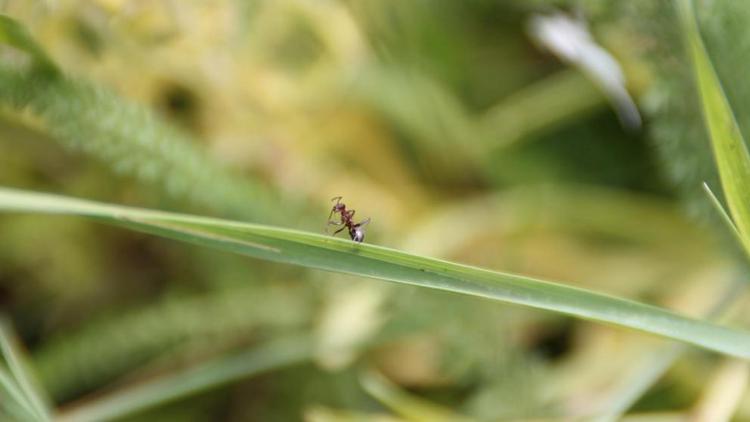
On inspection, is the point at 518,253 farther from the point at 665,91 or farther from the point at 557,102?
the point at 665,91

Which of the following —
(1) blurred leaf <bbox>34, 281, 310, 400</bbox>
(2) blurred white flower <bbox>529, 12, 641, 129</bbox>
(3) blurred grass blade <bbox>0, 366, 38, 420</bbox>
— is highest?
(2) blurred white flower <bbox>529, 12, 641, 129</bbox>

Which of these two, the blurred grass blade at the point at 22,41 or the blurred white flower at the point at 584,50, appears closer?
the blurred grass blade at the point at 22,41

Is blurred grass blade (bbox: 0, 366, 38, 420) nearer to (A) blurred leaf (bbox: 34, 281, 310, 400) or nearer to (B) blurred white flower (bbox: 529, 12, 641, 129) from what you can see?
(A) blurred leaf (bbox: 34, 281, 310, 400)

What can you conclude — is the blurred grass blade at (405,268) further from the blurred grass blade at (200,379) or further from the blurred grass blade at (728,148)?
the blurred grass blade at (200,379)

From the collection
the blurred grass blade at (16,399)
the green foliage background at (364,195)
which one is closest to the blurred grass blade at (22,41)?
the green foliage background at (364,195)

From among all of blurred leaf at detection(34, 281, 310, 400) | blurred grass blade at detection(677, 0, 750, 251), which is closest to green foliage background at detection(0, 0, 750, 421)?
blurred leaf at detection(34, 281, 310, 400)

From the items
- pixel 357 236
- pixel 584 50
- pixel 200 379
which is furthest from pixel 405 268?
pixel 584 50
